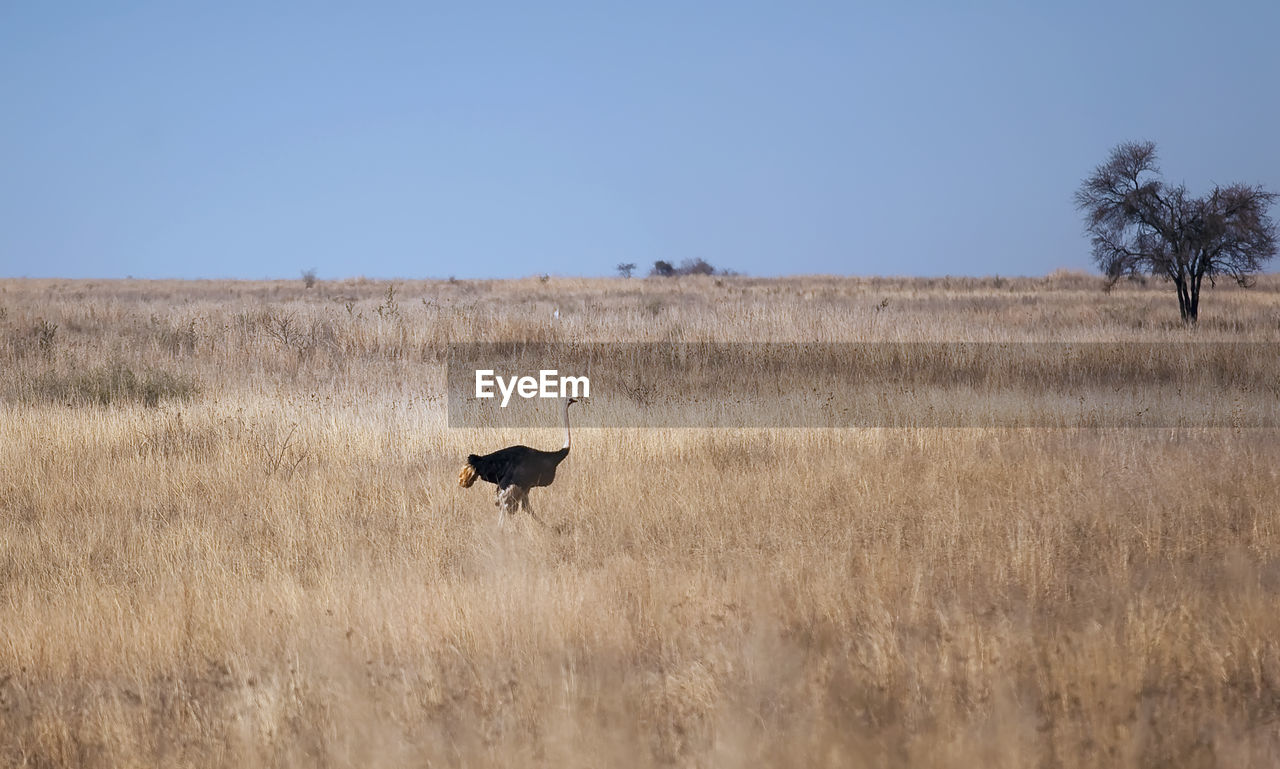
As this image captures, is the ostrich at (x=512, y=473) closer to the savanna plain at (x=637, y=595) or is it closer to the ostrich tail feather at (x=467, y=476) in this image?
the ostrich tail feather at (x=467, y=476)

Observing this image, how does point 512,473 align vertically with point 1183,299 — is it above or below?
below

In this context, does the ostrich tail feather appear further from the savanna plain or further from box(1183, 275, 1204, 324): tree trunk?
box(1183, 275, 1204, 324): tree trunk

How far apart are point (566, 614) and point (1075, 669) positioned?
2.35 meters

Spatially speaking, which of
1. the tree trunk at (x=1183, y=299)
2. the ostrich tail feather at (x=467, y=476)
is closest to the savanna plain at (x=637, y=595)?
the ostrich tail feather at (x=467, y=476)

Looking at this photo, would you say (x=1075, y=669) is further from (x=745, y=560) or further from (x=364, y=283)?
(x=364, y=283)

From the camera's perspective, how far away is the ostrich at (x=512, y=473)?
22.7 ft

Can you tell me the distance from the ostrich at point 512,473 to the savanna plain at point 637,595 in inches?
6.4

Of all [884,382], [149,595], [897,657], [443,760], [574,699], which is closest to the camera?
[443,760]

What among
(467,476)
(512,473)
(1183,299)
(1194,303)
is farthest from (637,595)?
(1194,303)

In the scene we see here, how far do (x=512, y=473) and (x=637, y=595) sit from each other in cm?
178

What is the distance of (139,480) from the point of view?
8.43 metres

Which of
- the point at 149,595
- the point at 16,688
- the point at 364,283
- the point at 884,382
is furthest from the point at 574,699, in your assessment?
the point at 364,283

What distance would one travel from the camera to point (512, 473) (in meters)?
6.92

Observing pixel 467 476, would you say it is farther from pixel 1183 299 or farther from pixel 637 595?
pixel 1183 299
